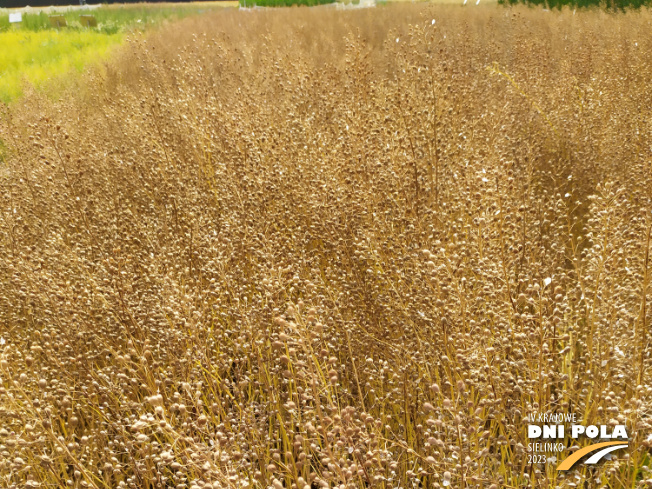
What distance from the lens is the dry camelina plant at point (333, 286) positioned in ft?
5.70

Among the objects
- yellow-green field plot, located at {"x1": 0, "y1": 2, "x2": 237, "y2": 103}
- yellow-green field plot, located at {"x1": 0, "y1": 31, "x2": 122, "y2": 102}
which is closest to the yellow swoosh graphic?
yellow-green field plot, located at {"x1": 0, "y1": 2, "x2": 237, "y2": 103}

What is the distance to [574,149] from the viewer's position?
4.12m

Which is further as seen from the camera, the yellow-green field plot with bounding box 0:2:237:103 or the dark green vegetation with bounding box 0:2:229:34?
Answer: the dark green vegetation with bounding box 0:2:229:34

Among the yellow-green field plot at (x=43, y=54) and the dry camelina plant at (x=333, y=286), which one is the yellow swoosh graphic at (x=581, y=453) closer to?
the dry camelina plant at (x=333, y=286)

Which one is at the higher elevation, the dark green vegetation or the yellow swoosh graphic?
the dark green vegetation

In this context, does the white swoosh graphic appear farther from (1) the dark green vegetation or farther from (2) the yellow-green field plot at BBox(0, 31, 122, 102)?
(1) the dark green vegetation

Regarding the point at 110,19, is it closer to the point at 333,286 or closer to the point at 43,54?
the point at 43,54

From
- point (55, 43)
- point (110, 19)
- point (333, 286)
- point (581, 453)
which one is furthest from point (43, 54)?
point (581, 453)

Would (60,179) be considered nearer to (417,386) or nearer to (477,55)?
(417,386)

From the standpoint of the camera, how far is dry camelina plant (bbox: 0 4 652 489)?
1.74m

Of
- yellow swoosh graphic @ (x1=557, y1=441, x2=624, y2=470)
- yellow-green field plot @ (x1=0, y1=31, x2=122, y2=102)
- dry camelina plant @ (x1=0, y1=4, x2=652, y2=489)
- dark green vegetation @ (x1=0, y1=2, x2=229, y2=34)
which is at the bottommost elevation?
yellow swoosh graphic @ (x1=557, y1=441, x2=624, y2=470)

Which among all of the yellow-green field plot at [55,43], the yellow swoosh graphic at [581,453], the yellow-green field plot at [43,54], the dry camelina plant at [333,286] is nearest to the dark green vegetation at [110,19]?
the yellow-green field plot at [55,43]

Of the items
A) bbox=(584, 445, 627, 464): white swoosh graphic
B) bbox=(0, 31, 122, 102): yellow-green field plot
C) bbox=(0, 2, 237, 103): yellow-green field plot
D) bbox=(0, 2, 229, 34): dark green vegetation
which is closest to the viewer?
bbox=(584, 445, 627, 464): white swoosh graphic

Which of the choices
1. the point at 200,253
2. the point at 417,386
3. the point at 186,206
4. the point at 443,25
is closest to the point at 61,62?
the point at 443,25
